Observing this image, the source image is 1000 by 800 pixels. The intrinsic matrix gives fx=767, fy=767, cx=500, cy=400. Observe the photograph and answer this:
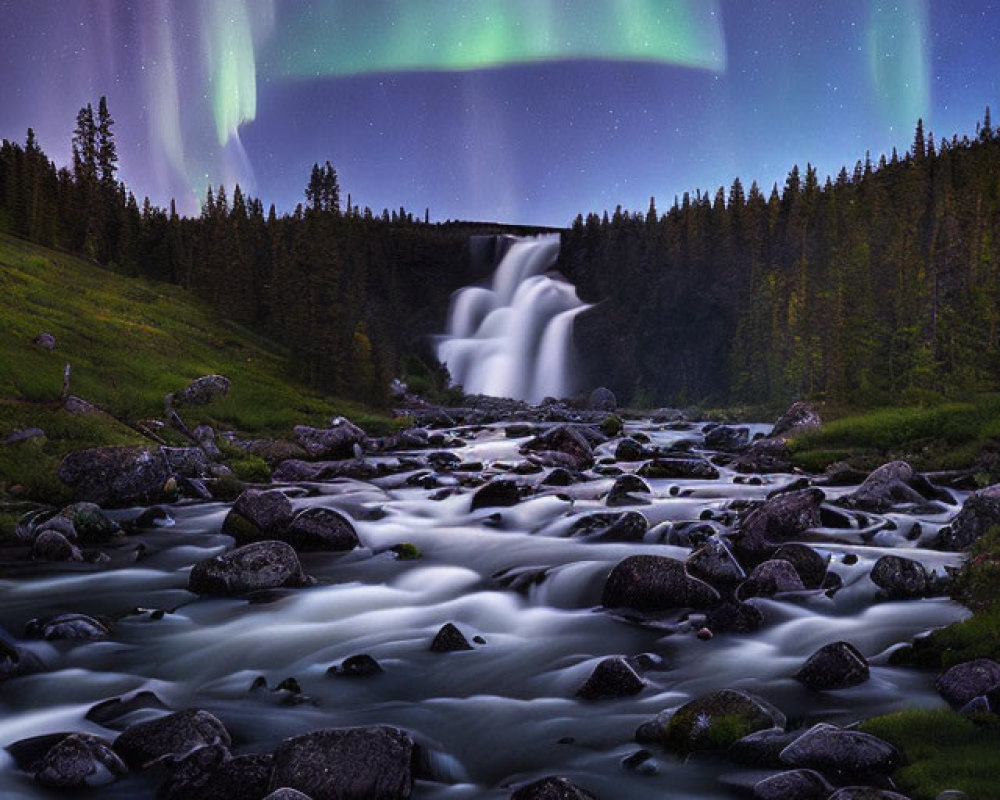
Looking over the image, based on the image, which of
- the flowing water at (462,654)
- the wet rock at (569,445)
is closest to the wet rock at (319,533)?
the flowing water at (462,654)

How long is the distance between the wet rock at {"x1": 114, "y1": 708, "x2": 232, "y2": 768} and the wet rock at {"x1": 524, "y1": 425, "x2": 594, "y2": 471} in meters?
24.2

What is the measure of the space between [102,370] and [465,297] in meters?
107

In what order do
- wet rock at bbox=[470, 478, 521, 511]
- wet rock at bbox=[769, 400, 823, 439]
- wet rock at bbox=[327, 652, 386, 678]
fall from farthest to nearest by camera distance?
wet rock at bbox=[769, 400, 823, 439] → wet rock at bbox=[470, 478, 521, 511] → wet rock at bbox=[327, 652, 386, 678]

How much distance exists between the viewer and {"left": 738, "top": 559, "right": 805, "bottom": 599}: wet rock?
12.9m

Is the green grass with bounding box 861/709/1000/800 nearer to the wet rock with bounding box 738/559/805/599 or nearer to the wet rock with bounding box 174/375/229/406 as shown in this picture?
the wet rock with bounding box 738/559/805/599

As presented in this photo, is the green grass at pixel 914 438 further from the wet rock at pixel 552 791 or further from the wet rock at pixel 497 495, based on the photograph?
the wet rock at pixel 552 791

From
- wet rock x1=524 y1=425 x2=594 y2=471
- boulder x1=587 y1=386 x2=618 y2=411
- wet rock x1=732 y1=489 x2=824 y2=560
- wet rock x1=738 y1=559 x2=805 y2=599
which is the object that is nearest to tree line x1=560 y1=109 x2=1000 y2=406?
boulder x1=587 y1=386 x2=618 y2=411

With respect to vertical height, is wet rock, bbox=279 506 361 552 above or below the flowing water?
above

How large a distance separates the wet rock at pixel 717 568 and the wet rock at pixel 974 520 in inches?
195

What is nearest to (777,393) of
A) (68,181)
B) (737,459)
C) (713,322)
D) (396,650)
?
(713,322)

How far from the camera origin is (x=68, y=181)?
10806 centimetres

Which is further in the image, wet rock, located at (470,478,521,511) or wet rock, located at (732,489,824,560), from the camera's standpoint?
wet rock, located at (470,478,521,511)

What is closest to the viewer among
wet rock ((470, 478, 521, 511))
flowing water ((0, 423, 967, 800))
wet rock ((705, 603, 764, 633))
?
flowing water ((0, 423, 967, 800))

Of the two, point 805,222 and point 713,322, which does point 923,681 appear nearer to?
point 713,322
